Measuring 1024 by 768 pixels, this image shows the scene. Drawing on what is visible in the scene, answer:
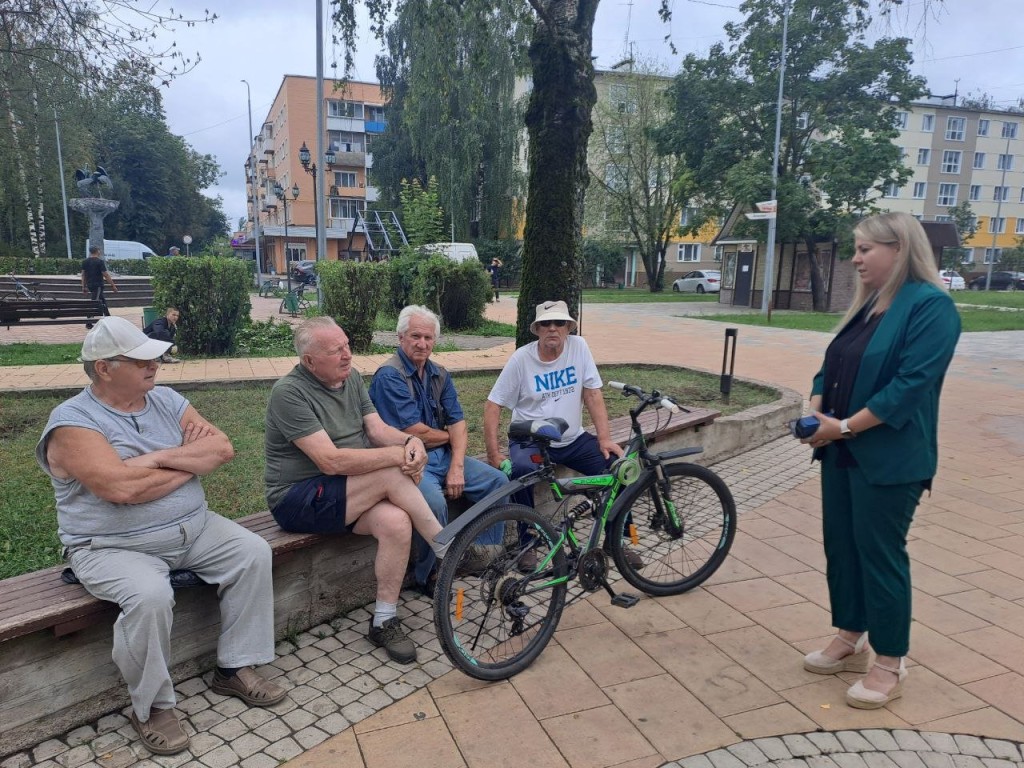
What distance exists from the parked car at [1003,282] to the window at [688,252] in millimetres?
18411

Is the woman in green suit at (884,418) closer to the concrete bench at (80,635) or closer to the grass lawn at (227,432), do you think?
the concrete bench at (80,635)

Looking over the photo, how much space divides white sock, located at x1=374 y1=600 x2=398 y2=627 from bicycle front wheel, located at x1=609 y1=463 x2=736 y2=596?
108 cm

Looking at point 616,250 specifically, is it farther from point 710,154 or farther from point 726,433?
point 726,433

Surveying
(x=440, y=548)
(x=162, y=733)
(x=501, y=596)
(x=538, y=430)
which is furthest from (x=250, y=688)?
(x=538, y=430)

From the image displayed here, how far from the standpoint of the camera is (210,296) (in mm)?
10141

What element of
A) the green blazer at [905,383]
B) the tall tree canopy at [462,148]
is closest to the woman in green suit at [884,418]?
the green blazer at [905,383]

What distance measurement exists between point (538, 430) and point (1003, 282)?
184 feet

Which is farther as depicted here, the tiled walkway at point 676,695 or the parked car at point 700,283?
the parked car at point 700,283

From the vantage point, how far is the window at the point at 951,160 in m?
55.7

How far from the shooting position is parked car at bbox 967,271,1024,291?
4703cm

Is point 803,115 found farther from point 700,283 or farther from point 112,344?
point 112,344

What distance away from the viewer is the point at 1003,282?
157 ft

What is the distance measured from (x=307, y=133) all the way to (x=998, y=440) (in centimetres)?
5748

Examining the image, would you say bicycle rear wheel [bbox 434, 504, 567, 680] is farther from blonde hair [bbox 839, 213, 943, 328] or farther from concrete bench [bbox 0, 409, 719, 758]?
blonde hair [bbox 839, 213, 943, 328]
